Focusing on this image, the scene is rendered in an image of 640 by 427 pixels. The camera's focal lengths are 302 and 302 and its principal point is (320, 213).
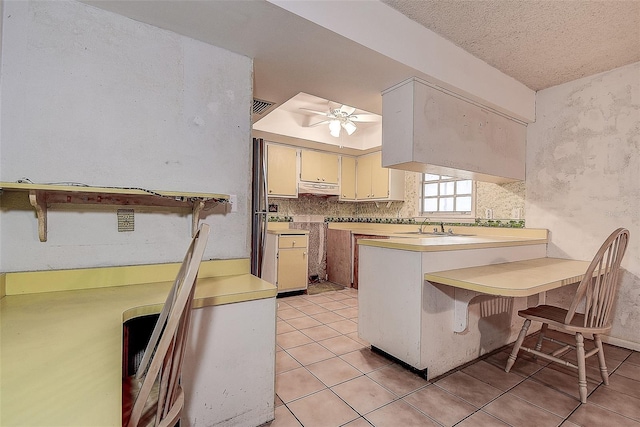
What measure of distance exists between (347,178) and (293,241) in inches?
63.0

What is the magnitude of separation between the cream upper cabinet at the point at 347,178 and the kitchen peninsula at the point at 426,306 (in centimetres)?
269

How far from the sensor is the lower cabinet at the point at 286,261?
4.14 metres

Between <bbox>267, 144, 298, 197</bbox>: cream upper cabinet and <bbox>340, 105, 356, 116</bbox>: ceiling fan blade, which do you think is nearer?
<bbox>340, 105, 356, 116</bbox>: ceiling fan blade

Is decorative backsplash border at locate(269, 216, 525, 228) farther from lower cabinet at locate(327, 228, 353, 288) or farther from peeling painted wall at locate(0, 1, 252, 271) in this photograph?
peeling painted wall at locate(0, 1, 252, 271)

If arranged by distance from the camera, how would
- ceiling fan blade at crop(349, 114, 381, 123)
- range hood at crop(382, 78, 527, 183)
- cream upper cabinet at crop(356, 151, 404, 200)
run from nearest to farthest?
range hood at crop(382, 78, 527, 183) → ceiling fan blade at crop(349, 114, 381, 123) → cream upper cabinet at crop(356, 151, 404, 200)

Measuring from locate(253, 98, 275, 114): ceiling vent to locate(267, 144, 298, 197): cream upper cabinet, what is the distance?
4.48 ft

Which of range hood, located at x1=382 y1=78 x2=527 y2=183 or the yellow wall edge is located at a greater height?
range hood, located at x1=382 y1=78 x2=527 y2=183

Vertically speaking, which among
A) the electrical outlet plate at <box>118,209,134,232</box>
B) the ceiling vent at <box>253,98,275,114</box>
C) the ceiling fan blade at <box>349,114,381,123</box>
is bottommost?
the electrical outlet plate at <box>118,209,134,232</box>

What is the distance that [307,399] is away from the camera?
182 centimetres

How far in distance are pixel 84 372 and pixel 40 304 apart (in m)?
0.85

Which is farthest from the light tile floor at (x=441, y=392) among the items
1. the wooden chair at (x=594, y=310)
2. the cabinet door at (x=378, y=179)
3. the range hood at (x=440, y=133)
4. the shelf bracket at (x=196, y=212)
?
the cabinet door at (x=378, y=179)

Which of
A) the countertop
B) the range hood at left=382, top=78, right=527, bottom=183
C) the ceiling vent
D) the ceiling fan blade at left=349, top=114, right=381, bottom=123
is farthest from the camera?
the ceiling fan blade at left=349, top=114, right=381, bottom=123

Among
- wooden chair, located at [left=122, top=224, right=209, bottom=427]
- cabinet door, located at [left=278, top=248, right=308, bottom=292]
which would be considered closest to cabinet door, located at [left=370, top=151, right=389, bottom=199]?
cabinet door, located at [left=278, top=248, right=308, bottom=292]

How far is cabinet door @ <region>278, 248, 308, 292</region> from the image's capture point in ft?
13.6
